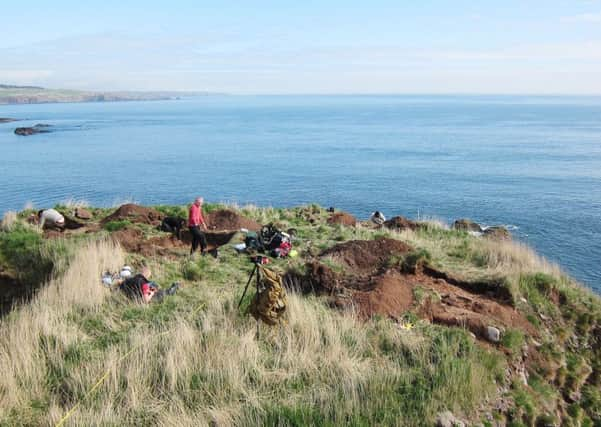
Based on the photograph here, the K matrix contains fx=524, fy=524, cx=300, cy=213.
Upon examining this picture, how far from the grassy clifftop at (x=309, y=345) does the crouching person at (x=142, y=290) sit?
26 cm

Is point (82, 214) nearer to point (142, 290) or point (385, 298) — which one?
point (142, 290)

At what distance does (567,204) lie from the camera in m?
37.0

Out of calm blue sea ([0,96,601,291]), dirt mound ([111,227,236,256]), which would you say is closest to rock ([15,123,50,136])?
calm blue sea ([0,96,601,291])

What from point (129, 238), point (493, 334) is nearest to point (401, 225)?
point (129, 238)

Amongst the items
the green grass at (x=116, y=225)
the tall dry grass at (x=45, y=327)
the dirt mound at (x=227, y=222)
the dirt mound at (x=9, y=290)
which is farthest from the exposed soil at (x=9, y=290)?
the dirt mound at (x=227, y=222)

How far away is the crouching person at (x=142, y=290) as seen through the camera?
11.2 m

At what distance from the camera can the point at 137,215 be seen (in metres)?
19.7

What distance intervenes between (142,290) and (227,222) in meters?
7.88

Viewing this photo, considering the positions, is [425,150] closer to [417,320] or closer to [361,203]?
[361,203]

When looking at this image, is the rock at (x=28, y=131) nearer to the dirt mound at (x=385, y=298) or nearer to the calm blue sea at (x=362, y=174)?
the calm blue sea at (x=362, y=174)

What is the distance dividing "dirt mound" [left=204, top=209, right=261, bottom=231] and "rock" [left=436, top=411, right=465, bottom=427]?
11932 millimetres

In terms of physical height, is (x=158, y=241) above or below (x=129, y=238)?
below

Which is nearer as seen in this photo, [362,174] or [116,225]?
[116,225]

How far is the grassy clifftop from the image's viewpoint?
25.2 feet
